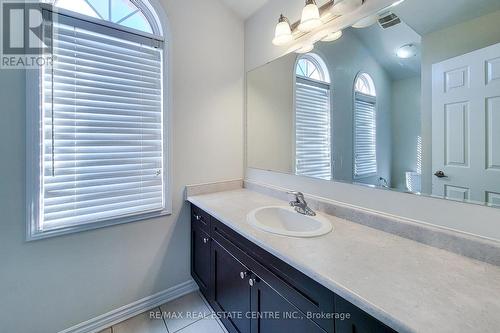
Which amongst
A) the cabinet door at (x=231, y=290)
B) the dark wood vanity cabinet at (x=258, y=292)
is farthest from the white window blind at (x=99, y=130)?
the cabinet door at (x=231, y=290)

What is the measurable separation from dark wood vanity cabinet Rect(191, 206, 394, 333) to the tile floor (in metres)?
0.16

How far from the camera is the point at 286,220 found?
1510mm

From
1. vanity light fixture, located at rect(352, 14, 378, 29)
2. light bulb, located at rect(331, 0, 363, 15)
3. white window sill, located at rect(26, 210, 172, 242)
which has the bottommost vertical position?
white window sill, located at rect(26, 210, 172, 242)

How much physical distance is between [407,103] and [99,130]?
1.82m

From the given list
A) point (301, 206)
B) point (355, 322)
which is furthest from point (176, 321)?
point (355, 322)

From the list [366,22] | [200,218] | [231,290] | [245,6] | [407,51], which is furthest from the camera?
[245,6]

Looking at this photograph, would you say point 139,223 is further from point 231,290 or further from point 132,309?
point 231,290

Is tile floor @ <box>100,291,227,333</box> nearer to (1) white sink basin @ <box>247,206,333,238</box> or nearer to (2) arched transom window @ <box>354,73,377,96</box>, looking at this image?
(1) white sink basin @ <box>247,206,333,238</box>

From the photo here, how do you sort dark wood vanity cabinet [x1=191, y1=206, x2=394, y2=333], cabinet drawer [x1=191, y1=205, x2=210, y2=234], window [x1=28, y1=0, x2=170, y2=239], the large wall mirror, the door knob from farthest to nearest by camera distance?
1. cabinet drawer [x1=191, y1=205, x2=210, y2=234]
2. window [x1=28, y1=0, x2=170, y2=239]
3. the door knob
4. the large wall mirror
5. dark wood vanity cabinet [x1=191, y1=206, x2=394, y2=333]

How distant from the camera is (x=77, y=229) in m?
1.44

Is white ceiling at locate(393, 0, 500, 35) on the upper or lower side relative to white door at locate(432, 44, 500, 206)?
upper

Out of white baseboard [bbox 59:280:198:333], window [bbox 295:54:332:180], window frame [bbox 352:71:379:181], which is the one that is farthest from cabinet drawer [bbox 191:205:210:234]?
window frame [bbox 352:71:379:181]

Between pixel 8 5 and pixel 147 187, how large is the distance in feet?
4.18

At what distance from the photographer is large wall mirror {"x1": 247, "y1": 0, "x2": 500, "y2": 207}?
0.88m
